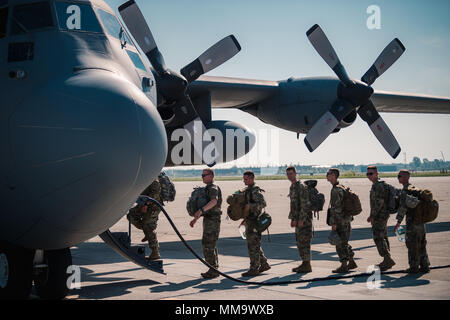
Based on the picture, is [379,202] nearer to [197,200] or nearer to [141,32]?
[197,200]

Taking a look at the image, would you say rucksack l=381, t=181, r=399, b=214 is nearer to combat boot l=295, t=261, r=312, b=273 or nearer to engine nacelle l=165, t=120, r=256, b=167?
combat boot l=295, t=261, r=312, b=273

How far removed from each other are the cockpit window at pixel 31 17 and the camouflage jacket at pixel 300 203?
16.3ft

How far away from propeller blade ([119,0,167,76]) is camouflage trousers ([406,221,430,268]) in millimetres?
5299

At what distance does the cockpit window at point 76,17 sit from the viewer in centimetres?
591

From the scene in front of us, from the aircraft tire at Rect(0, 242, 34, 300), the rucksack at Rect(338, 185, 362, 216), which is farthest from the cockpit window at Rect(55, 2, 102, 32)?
the rucksack at Rect(338, 185, 362, 216)

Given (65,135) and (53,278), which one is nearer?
(65,135)

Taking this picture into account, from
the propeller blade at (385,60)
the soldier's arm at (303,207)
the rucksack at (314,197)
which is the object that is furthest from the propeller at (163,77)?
the propeller blade at (385,60)

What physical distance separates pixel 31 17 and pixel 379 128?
9.87 meters

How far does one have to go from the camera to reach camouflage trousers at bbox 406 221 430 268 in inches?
317

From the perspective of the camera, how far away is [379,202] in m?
8.95

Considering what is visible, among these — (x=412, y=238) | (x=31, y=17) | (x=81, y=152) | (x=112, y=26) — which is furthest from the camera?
(x=412, y=238)

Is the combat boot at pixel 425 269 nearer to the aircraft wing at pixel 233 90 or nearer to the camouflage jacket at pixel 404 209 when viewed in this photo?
the camouflage jacket at pixel 404 209

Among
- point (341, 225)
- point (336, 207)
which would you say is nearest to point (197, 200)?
point (336, 207)
